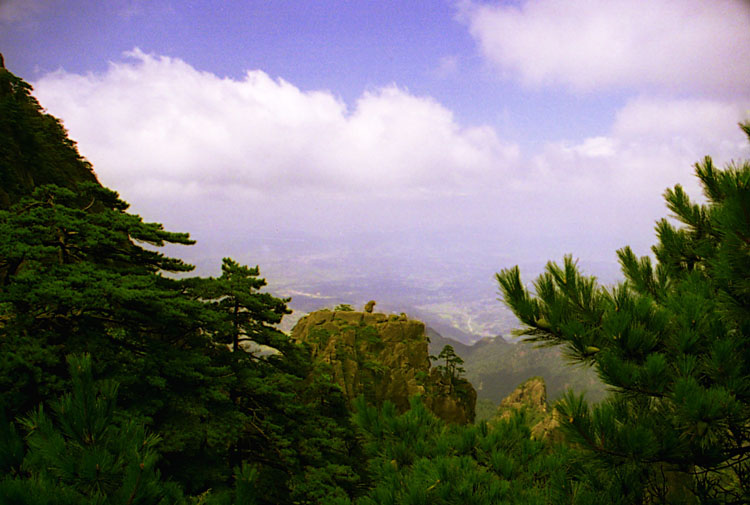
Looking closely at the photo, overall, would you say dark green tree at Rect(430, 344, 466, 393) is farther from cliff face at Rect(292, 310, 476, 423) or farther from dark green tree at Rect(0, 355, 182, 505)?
dark green tree at Rect(0, 355, 182, 505)

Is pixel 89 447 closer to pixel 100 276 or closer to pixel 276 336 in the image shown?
pixel 100 276

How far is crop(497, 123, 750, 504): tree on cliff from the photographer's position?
215 cm

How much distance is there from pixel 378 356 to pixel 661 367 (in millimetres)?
16811

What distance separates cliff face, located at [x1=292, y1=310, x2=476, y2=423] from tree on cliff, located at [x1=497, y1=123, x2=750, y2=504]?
45.6ft

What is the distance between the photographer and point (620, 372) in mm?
2234

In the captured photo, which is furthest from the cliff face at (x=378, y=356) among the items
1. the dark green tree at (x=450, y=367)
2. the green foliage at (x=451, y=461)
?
the green foliage at (x=451, y=461)

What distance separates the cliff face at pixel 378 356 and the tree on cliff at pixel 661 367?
13.9 meters

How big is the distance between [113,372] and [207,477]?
8.62 ft

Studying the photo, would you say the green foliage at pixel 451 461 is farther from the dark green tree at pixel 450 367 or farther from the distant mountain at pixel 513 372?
the distant mountain at pixel 513 372

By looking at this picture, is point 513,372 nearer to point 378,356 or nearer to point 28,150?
point 378,356

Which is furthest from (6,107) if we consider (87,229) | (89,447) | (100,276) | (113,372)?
(89,447)

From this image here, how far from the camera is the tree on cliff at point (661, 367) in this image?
215cm

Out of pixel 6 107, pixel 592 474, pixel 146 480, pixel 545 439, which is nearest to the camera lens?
pixel 146 480

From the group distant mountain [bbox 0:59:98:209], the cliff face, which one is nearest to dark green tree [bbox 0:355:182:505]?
the cliff face
